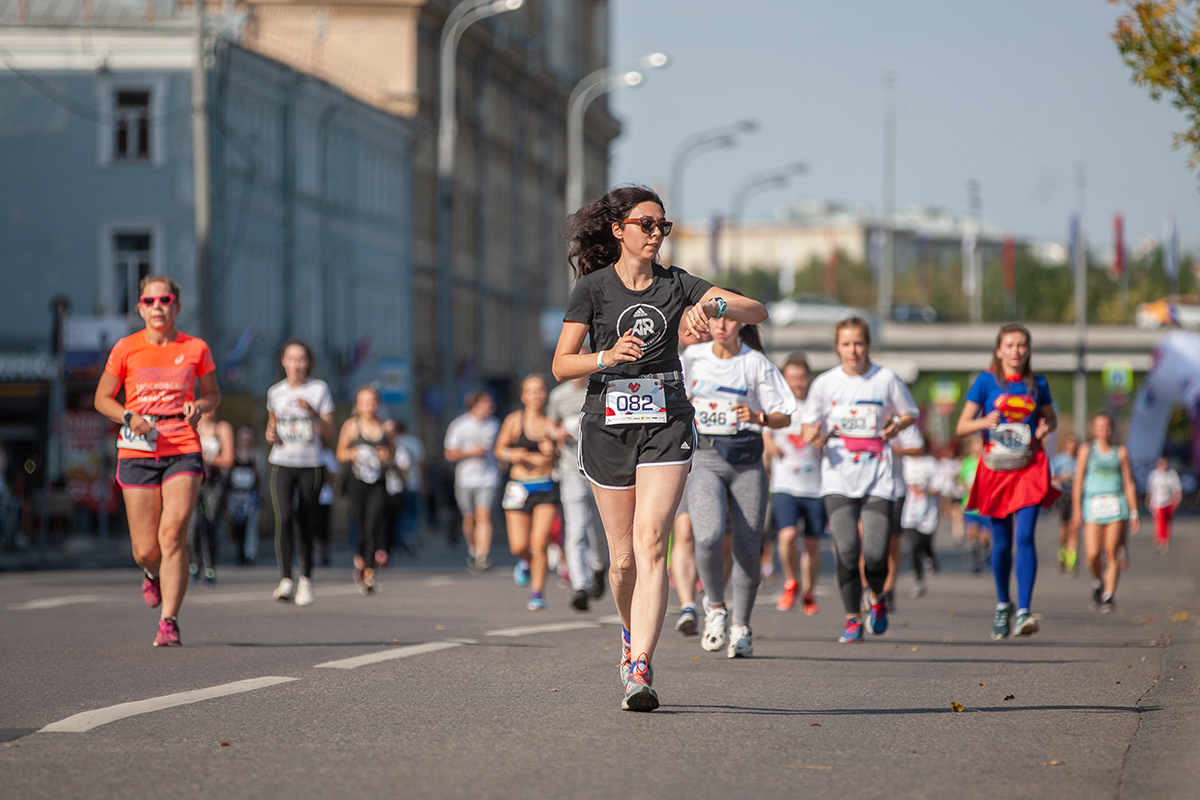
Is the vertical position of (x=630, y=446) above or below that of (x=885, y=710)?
above

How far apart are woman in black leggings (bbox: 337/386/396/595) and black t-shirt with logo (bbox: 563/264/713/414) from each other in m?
9.48

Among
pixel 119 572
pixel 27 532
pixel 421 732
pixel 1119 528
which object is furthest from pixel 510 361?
pixel 421 732

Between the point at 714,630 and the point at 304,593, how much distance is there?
16.9ft

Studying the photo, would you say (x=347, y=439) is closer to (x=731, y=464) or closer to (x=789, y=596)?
(x=789, y=596)

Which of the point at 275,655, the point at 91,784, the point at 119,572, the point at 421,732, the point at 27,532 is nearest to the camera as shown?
the point at 91,784

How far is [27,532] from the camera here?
3011 cm

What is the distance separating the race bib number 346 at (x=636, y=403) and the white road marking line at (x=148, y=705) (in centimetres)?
204

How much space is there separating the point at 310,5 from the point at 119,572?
3823cm

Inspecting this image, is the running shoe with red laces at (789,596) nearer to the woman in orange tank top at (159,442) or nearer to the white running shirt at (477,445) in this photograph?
the woman in orange tank top at (159,442)

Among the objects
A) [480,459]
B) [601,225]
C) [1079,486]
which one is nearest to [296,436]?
[1079,486]

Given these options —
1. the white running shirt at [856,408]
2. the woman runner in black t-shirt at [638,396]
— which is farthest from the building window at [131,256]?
the woman runner in black t-shirt at [638,396]

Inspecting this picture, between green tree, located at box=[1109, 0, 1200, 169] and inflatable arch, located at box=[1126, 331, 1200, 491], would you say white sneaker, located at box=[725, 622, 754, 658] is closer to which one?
green tree, located at box=[1109, 0, 1200, 169]

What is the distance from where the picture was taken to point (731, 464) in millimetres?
11367

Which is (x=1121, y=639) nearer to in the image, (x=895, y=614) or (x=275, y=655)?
(x=895, y=614)
